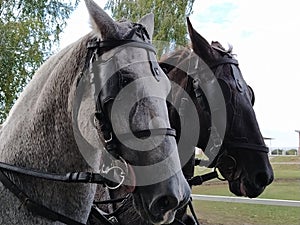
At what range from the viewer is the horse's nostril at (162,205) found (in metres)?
1.26

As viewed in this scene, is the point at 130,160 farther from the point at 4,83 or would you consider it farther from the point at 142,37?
the point at 4,83

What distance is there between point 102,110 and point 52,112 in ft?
0.87

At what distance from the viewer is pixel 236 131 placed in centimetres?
232

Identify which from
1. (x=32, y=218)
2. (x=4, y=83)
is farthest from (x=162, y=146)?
(x=4, y=83)

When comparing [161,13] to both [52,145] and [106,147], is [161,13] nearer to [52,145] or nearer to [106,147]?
[52,145]

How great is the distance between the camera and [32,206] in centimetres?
152

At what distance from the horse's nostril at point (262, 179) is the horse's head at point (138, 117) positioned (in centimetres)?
104

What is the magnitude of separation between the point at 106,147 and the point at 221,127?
1059mm

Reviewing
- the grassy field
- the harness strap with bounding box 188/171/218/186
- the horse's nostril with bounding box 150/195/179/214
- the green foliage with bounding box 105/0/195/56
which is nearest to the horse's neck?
the horse's nostril with bounding box 150/195/179/214

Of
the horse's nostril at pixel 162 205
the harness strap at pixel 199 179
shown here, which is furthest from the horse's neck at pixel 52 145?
the harness strap at pixel 199 179

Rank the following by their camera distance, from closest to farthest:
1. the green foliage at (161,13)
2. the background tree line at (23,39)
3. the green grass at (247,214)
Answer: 1. the green grass at (247,214)
2. the background tree line at (23,39)
3. the green foliage at (161,13)

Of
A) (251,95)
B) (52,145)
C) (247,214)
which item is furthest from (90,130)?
(247,214)

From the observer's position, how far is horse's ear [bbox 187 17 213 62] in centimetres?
246

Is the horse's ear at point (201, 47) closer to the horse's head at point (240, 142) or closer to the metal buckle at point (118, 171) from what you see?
the horse's head at point (240, 142)
